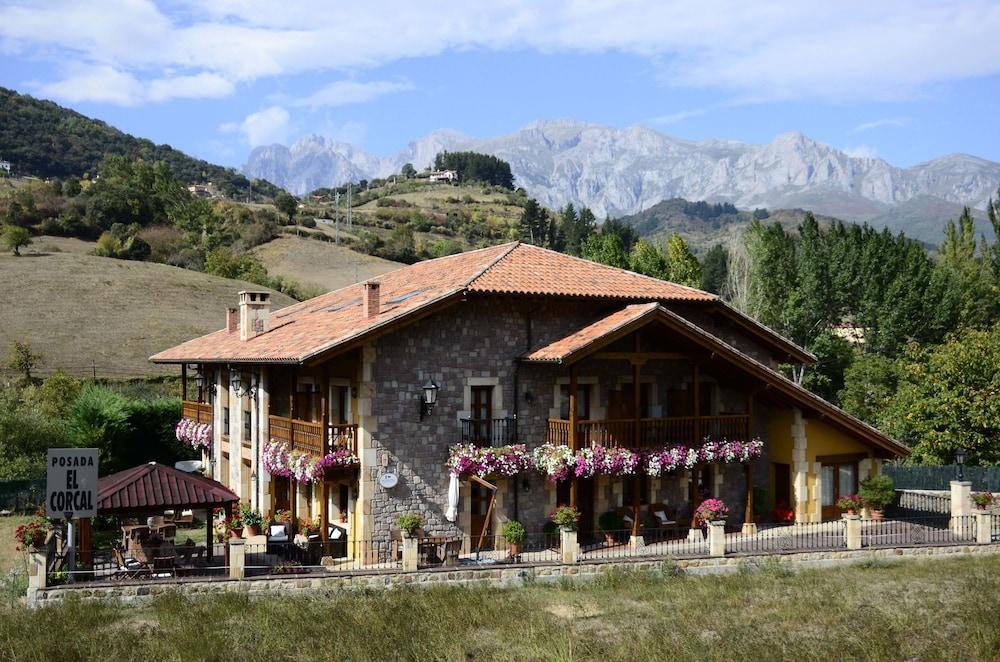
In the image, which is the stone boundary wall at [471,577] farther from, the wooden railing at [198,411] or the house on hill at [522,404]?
the wooden railing at [198,411]

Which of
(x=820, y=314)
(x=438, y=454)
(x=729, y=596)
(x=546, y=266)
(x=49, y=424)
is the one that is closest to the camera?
(x=729, y=596)

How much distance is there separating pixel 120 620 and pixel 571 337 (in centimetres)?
1145

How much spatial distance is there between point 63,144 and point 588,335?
428ft

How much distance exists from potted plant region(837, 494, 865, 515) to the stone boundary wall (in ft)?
9.77

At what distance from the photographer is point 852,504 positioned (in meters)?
24.6

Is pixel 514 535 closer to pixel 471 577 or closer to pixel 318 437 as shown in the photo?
pixel 471 577

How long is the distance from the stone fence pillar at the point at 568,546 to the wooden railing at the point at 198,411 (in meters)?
15.0

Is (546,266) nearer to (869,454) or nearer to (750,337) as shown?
(750,337)

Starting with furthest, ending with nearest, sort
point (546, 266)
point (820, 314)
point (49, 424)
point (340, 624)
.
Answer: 1. point (820, 314)
2. point (49, 424)
3. point (546, 266)
4. point (340, 624)

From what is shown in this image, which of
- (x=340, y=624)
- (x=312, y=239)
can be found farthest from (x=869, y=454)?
(x=312, y=239)

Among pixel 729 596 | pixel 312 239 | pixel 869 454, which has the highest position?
pixel 312 239

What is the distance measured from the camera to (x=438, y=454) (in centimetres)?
2130

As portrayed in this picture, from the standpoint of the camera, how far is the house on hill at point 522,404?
20.9m

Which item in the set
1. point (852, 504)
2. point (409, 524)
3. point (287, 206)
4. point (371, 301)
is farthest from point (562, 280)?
point (287, 206)
